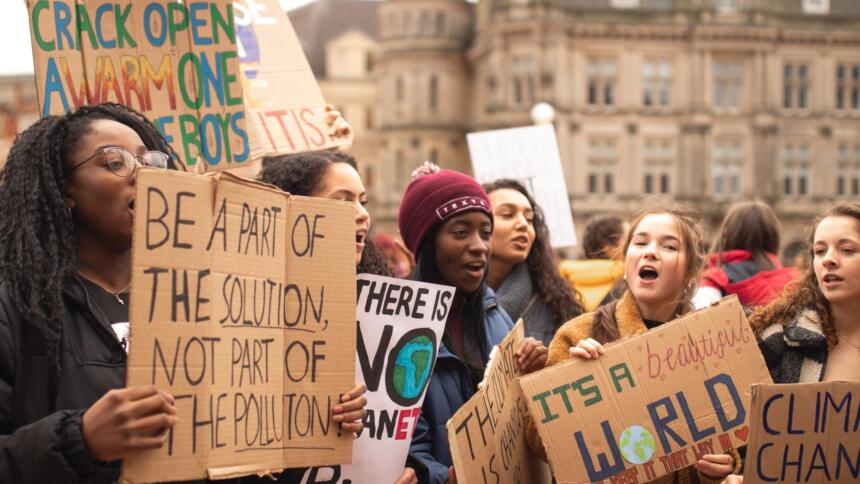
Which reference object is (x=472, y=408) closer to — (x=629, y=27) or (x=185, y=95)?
(x=185, y=95)

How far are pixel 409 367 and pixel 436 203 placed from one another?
0.98m

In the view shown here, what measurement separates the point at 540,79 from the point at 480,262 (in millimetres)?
36908

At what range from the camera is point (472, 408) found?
4.02 metres

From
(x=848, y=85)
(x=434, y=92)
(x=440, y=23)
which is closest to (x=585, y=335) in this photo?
(x=848, y=85)

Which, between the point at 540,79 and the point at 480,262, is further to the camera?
the point at 540,79

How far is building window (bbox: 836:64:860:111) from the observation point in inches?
1725

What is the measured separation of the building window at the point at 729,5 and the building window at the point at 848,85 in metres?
4.65

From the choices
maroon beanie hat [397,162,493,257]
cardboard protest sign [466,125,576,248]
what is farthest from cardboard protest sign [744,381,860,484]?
cardboard protest sign [466,125,576,248]

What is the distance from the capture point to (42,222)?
11.9 feet

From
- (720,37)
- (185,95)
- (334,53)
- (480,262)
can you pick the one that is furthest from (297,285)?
(334,53)

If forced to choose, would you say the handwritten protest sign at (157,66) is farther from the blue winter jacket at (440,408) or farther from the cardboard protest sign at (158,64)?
the blue winter jacket at (440,408)

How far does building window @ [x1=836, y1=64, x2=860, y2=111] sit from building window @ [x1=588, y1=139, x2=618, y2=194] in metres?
9.18

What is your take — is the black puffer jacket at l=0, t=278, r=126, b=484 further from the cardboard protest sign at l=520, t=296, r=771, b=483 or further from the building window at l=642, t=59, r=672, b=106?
the building window at l=642, t=59, r=672, b=106

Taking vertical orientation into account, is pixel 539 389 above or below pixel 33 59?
below
